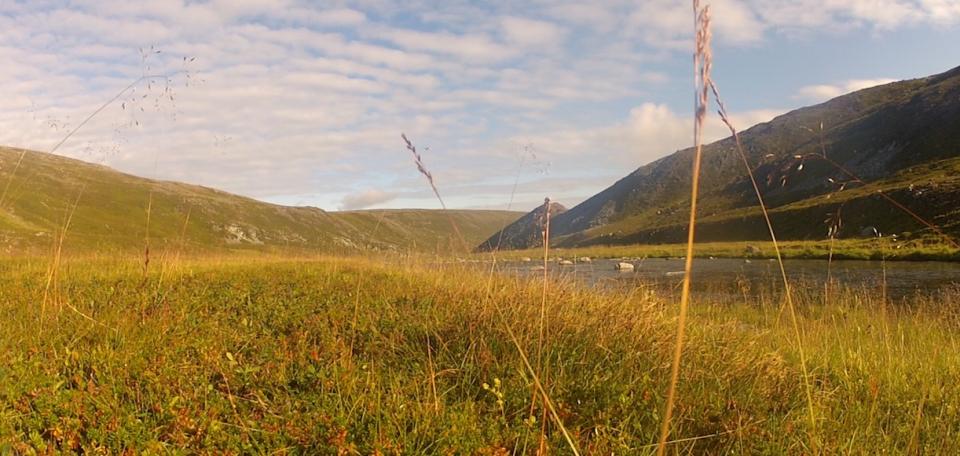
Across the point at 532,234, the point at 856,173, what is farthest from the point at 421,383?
the point at 856,173

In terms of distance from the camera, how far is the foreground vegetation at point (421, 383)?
2.94 metres

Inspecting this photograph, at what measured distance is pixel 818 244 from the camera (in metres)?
42.3

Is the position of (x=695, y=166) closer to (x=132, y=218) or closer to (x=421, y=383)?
(x=421, y=383)

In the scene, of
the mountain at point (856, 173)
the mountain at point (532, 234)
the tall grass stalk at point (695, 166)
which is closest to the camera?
the tall grass stalk at point (695, 166)

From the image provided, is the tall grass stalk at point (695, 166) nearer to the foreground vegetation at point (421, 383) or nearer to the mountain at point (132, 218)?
the foreground vegetation at point (421, 383)

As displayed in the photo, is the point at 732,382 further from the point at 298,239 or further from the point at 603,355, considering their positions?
the point at 298,239

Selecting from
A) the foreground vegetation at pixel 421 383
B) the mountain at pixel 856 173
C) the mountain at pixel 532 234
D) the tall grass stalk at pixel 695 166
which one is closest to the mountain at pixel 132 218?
the mountain at pixel 532 234

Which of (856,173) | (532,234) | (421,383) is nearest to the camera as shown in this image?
(421,383)

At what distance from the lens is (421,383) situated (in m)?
3.66

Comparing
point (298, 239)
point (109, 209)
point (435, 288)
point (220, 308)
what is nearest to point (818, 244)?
point (435, 288)

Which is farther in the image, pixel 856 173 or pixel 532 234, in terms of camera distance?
pixel 856 173

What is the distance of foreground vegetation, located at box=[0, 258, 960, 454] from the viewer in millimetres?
2939

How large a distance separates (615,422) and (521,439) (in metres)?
0.67

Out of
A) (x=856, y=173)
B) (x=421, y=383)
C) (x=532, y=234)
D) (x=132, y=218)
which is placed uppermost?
(x=856, y=173)
